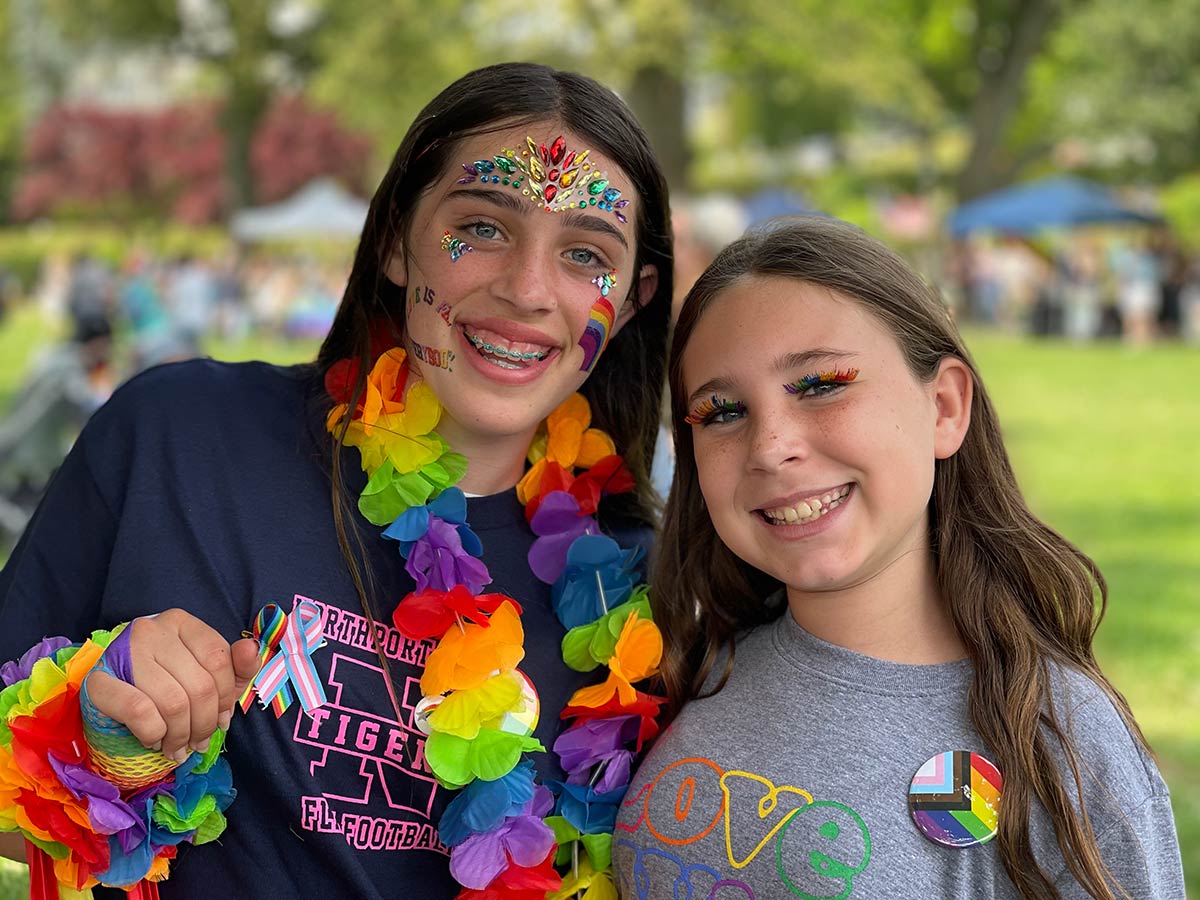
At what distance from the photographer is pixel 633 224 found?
2.28 metres

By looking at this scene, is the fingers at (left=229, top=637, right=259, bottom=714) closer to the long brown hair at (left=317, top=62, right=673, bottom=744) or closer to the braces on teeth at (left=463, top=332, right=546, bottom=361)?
the long brown hair at (left=317, top=62, right=673, bottom=744)

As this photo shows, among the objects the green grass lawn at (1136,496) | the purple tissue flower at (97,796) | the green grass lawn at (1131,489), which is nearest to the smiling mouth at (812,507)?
the purple tissue flower at (97,796)

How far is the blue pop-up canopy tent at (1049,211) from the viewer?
2422 cm

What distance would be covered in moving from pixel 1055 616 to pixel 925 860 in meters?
0.45

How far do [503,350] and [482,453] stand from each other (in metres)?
0.20

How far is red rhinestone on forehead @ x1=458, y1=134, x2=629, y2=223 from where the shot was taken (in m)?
2.15

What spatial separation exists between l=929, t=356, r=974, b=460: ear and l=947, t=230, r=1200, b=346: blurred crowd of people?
19521 millimetres

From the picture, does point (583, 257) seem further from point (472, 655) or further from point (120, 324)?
point (120, 324)

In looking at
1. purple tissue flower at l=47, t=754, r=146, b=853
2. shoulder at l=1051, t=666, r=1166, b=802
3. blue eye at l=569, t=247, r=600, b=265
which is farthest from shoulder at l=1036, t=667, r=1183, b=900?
purple tissue flower at l=47, t=754, r=146, b=853

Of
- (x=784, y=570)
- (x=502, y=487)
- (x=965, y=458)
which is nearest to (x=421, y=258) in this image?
(x=502, y=487)

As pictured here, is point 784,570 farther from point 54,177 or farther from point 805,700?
point 54,177

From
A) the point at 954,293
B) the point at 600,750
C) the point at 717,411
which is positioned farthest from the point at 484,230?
the point at 954,293

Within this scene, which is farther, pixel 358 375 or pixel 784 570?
pixel 358 375

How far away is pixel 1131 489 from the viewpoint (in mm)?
9500
